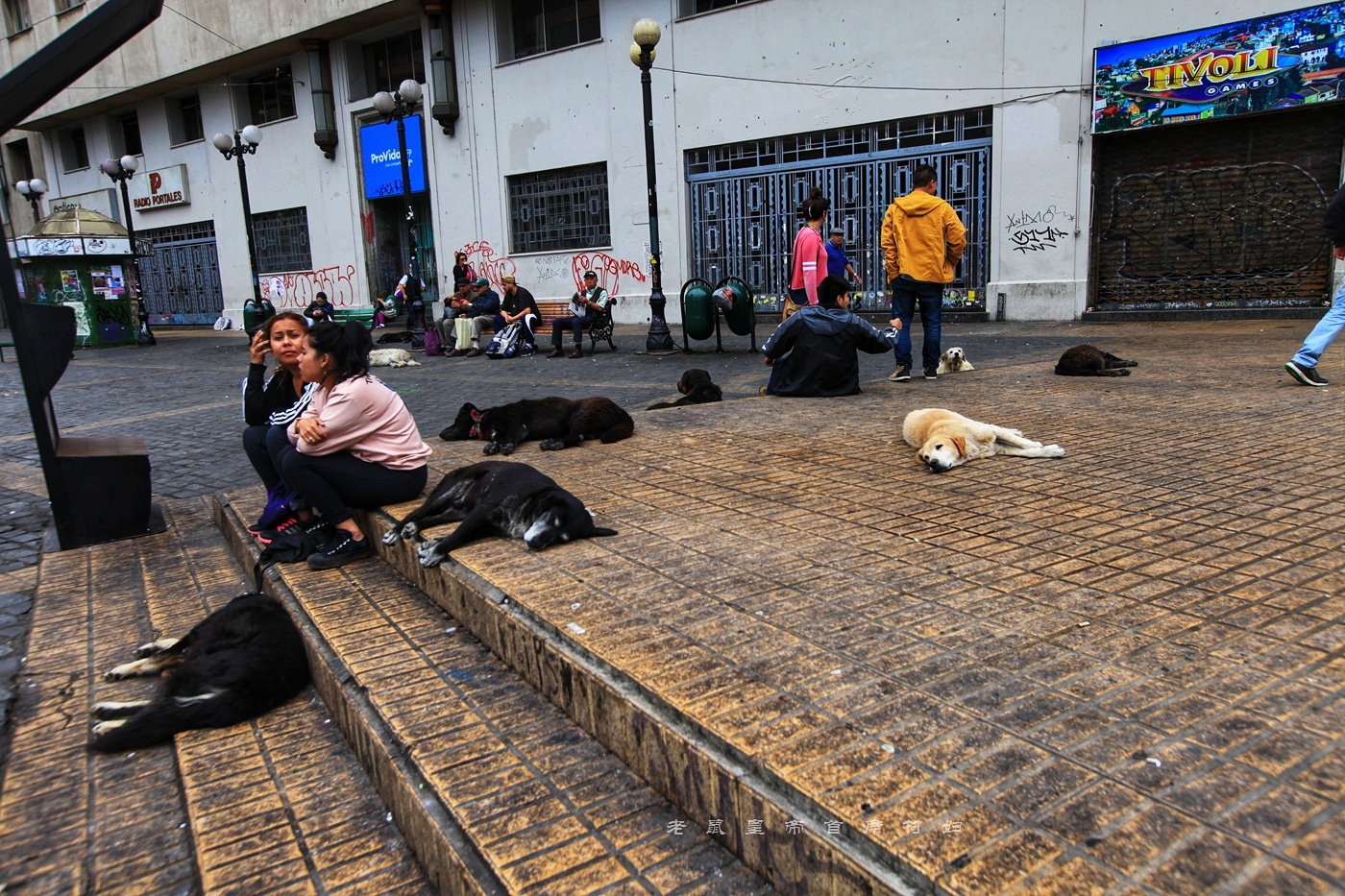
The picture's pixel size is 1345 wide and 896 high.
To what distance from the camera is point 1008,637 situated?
268cm

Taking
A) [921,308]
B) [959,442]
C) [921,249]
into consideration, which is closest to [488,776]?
[959,442]

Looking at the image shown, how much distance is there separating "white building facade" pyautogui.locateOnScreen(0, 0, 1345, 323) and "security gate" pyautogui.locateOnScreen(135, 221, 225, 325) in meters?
0.18

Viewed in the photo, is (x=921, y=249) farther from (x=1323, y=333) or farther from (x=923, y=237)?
(x=1323, y=333)

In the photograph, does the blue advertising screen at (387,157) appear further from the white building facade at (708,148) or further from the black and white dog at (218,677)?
the black and white dog at (218,677)

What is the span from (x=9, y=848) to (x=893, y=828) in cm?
278

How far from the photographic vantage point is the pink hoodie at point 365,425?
174 inches

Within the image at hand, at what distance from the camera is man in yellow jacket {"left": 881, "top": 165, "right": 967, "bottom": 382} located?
27.8 ft

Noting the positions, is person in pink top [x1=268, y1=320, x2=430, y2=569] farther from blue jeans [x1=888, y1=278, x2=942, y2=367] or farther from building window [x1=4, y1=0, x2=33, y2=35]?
building window [x1=4, y1=0, x2=33, y2=35]

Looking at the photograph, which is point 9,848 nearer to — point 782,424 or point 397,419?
point 397,419

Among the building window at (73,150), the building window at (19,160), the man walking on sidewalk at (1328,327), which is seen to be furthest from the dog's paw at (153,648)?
the building window at (19,160)

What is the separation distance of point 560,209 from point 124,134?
2123 cm

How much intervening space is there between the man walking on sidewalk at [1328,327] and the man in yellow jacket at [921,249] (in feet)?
9.24

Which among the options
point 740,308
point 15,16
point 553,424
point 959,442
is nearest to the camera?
point 959,442

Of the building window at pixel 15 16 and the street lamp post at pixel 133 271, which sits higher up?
the building window at pixel 15 16
